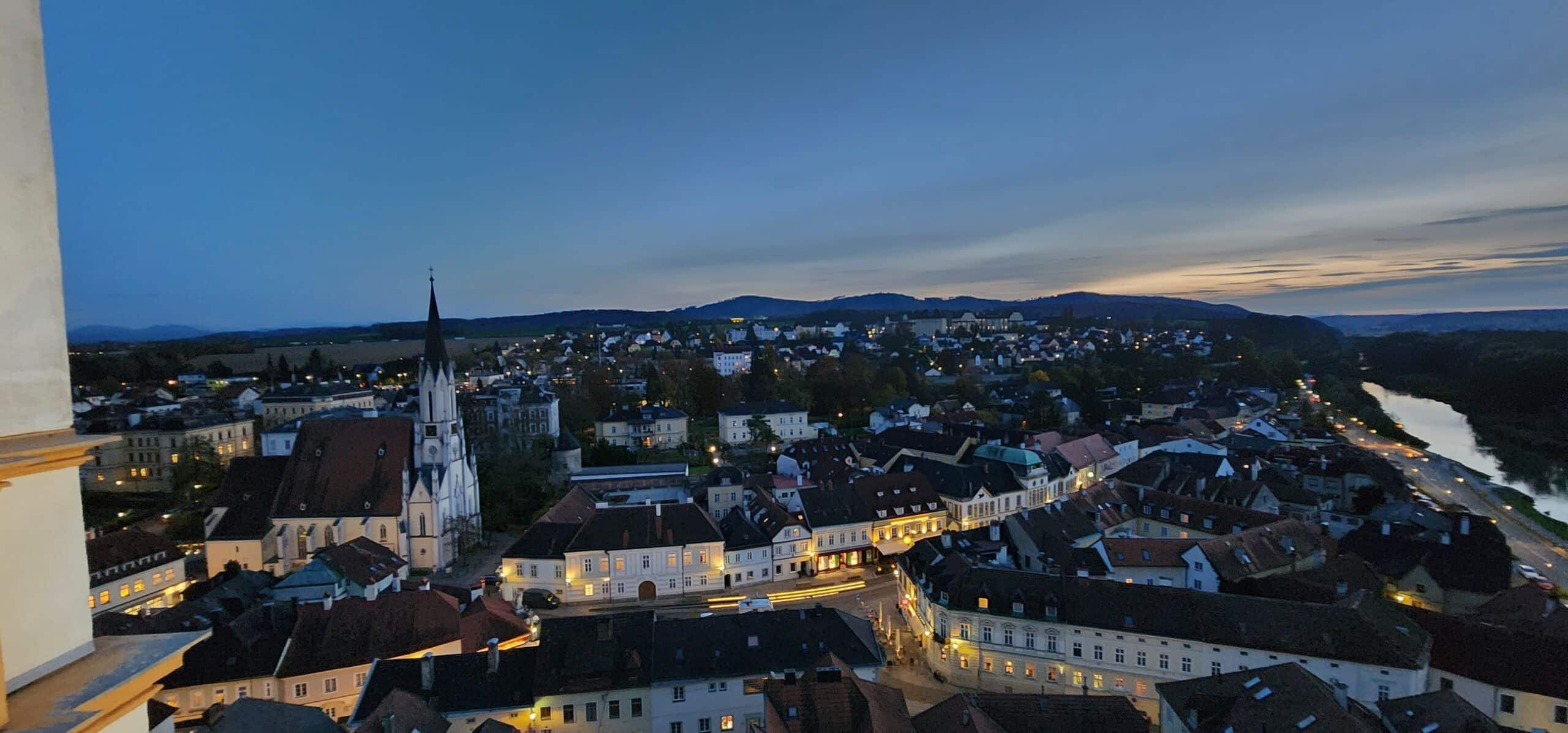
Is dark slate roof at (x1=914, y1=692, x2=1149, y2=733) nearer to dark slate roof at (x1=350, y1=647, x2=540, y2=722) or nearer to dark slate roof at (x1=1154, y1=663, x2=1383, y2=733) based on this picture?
dark slate roof at (x1=1154, y1=663, x2=1383, y2=733)

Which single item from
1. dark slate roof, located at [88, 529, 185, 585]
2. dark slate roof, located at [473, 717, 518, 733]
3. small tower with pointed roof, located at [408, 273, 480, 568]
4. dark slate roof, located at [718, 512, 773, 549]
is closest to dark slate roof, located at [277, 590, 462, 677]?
dark slate roof, located at [473, 717, 518, 733]

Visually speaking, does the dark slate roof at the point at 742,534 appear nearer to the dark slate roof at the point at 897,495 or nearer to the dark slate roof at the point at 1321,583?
the dark slate roof at the point at 897,495

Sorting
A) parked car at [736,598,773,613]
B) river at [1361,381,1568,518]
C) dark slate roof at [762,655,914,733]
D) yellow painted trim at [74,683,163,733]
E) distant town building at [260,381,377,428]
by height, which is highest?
yellow painted trim at [74,683,163,733]

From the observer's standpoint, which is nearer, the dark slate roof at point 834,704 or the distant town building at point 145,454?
the dark slate roof at point 834,704

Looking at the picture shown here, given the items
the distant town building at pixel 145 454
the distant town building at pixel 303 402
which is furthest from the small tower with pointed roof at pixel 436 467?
the distant town building at pixel 303 402

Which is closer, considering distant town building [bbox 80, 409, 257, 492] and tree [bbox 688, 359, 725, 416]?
distant town building [bbox 80, 409, 257, 492]

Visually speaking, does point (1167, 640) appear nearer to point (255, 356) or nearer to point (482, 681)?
point (482, 681)
